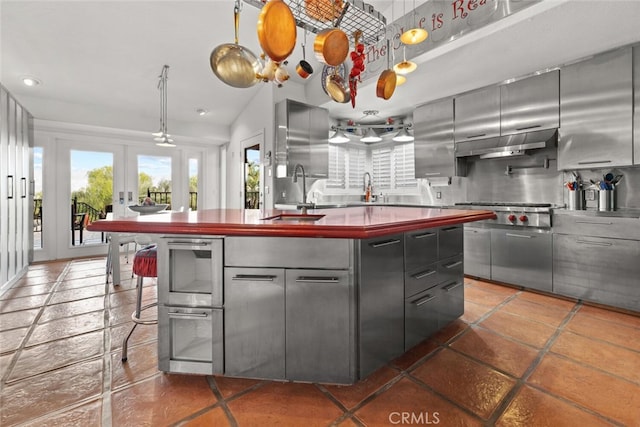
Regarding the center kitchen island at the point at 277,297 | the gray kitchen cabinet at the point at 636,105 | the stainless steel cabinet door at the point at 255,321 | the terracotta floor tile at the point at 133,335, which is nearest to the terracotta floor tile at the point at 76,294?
the terracotta floor tile at the point at 133,335

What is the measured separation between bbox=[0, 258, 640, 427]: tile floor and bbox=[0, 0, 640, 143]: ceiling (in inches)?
96.1

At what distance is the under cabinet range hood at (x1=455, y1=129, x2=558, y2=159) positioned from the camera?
3.29 metres

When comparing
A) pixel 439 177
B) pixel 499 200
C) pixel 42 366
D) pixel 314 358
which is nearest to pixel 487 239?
pixel 499 200

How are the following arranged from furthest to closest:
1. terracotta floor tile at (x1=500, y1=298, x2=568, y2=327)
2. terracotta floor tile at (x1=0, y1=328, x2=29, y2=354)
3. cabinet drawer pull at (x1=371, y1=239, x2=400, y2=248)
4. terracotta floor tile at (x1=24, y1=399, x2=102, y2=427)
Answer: terracotta floor tile at (x1=500, y1=298, x2=568, y2=327) → terracotta floor tile at (x1=0, y1=328, x2=29, y2=354) → cabinet drawer pull at (x1=371, y1=239, x2=400, y2=248) → terracotta floor tile at (x1=24, y1=399, x2=102, y2=427)

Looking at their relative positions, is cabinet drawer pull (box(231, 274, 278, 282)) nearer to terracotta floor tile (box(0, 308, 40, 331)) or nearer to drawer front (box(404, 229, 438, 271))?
drawer front (box(404, 229, 438, 271))

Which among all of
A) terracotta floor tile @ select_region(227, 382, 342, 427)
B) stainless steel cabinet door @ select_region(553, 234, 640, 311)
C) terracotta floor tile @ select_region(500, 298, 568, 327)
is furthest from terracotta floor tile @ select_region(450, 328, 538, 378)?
stainless steel cabinet door @ select_region(553, 234, 640, 311)

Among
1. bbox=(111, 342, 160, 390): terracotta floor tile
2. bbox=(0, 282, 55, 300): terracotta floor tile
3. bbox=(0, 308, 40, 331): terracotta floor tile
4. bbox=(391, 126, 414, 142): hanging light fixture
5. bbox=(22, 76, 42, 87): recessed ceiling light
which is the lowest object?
bbox=(111, 342, 160, 390): terracotta floor tile

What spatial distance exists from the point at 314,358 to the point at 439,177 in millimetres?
3498

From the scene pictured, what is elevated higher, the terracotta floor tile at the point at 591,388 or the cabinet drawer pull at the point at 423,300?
the cabinet drawer pull at the point at 423,300

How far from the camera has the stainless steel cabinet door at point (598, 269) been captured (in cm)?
267

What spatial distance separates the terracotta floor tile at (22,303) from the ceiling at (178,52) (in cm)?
281

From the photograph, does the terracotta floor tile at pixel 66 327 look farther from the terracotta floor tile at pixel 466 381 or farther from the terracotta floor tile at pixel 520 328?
the terracotta floor tile at pixel 520 328

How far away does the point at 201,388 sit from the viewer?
5.49 ft

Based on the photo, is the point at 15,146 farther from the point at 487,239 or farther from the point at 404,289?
the point at 487,239
